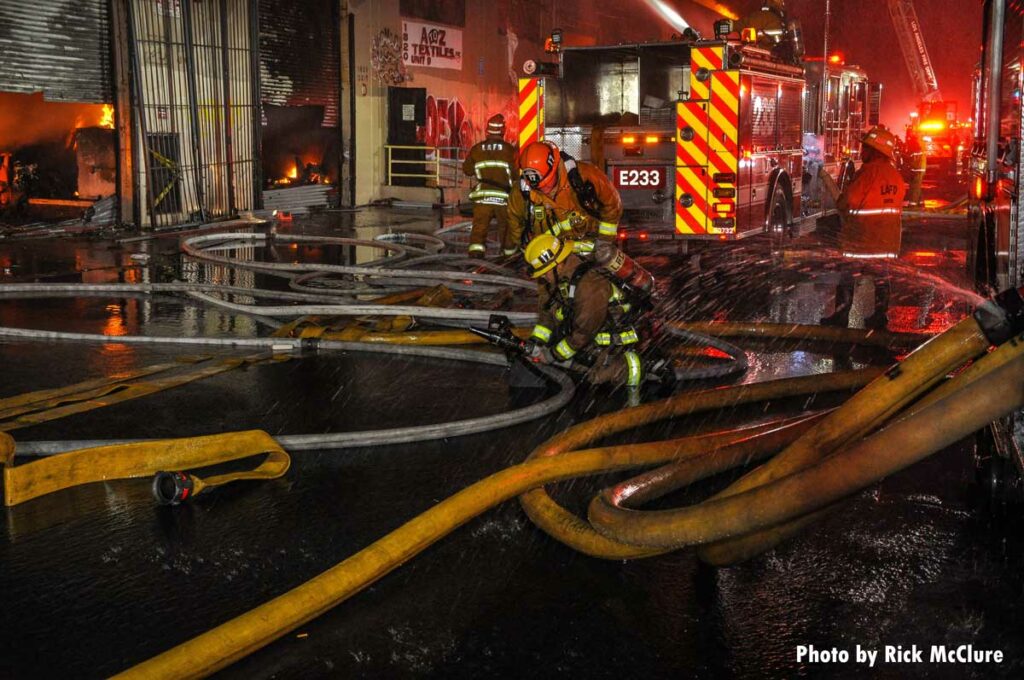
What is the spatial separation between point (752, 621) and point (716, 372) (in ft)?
10.4

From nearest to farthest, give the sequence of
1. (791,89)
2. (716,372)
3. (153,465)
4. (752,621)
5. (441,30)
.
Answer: (752,621) < (153,465) < (716,372) < (791,89) < (441,30)

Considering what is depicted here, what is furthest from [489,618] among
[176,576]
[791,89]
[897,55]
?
[897,55]

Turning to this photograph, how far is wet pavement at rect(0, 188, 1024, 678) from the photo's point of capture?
10.1ft

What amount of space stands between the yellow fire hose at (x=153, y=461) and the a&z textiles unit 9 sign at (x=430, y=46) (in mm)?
17217

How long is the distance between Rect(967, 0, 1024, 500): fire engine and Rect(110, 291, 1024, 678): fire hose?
0.63 metres

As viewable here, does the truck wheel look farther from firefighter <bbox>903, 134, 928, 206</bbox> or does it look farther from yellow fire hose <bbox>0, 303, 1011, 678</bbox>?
firefighter <bbox>903, 134, 928, 206</bbox>

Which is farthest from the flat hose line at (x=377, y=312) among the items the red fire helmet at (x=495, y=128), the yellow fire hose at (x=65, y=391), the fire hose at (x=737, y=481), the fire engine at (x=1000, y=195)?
the red fire helmet at (x=495, y=128)

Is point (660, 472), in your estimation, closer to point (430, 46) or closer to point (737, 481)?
point (737, 481)

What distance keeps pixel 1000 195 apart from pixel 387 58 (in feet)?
55.9

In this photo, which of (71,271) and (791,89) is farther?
(791,89)

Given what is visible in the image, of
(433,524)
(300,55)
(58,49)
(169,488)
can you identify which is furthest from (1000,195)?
(300,55)

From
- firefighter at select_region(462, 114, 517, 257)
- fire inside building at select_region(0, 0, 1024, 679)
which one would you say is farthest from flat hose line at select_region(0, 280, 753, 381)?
firefighter at select_region(462, 114, 517, 257)

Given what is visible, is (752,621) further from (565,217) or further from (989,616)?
(565,217)

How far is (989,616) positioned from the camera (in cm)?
333
